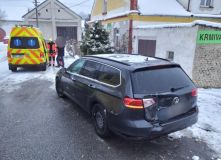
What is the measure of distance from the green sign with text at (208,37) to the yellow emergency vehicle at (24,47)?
7960 millimetres

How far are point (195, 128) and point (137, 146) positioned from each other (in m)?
1.60

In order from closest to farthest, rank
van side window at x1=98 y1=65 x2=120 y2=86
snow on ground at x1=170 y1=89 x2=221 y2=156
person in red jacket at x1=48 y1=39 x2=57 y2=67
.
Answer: van side window at x1=98 y1=65 x2=120 y2=86
snow on ground at x1=170 y1=89 x2=221 y2=156
person in red jacket at x1=48 y1=39 x2=57 y2=67

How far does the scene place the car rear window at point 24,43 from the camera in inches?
434

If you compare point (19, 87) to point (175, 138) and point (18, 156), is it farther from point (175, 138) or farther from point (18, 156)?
point (175, 138)

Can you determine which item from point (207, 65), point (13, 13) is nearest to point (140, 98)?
point (207, 65)

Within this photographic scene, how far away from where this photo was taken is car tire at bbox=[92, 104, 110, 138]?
412 centimetres

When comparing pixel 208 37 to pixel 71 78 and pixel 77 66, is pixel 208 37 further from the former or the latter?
pixel 71 78

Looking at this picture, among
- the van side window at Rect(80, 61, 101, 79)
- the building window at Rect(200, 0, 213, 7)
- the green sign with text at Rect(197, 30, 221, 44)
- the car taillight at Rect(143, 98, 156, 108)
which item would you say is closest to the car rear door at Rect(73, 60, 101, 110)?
the van side window at Rect(80, 61, 101, 79)

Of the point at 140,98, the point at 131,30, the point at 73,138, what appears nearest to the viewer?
the point at 140,98

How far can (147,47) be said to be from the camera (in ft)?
37.1

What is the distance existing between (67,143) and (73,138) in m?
0.22

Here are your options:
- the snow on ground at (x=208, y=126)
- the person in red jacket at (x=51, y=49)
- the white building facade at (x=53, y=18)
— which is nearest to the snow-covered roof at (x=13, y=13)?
the white building facade at (x=53, y=18)

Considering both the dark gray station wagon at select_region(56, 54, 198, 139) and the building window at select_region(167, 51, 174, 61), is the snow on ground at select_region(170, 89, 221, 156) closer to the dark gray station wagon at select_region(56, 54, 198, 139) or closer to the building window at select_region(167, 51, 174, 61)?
the dark gray station wagon at select_region(56, 54, 198, 139)

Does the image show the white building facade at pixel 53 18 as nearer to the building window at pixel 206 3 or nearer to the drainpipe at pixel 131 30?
the drainpipe at pixel 131 30
